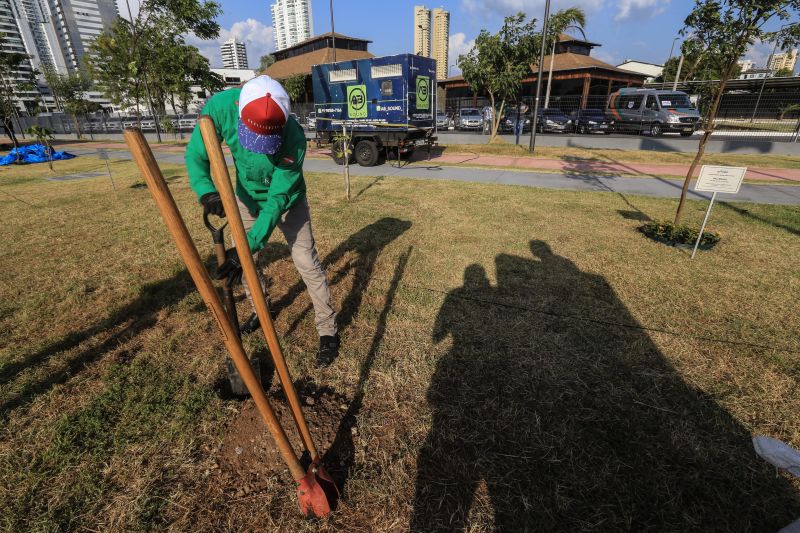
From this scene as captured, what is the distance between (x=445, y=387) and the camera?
96.7 inches

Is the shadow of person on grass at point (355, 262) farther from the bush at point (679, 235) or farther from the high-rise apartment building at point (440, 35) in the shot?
the high-rise apartment building at point (440, 35)

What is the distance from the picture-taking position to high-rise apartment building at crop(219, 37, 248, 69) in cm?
16225

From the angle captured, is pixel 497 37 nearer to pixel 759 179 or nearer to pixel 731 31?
pixel 759 179

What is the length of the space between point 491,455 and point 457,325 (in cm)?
129

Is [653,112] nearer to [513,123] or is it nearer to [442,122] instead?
[513,123]

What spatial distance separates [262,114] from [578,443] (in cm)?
240

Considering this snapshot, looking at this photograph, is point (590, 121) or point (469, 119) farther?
point (469, 119)

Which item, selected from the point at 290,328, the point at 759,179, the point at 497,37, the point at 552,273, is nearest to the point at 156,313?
the point at 290,328

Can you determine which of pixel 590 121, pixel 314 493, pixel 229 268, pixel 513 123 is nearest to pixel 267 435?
pixel 314 493

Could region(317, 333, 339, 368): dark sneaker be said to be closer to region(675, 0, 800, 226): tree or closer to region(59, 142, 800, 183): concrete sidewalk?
region(675, 0, 800, 226): tree

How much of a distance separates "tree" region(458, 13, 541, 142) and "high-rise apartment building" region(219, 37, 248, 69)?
182377 millimetres

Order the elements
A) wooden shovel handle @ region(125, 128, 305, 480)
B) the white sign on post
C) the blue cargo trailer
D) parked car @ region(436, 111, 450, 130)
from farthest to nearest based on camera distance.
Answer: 1. parked car @ region(436, 111, 450, 130)
2. the blue cargo trailer
3. the white sign on post
4. wooden shovel handle @ region(125, 128, 305, 480)

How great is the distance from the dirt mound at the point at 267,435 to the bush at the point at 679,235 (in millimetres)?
4716

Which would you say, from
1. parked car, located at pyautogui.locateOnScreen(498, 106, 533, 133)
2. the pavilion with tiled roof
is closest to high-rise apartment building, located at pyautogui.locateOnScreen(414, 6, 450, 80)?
the pavilion with tiled roof
